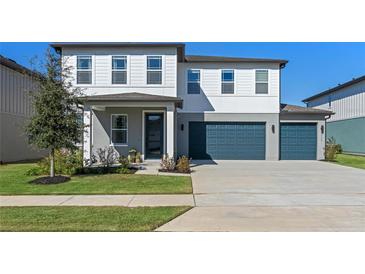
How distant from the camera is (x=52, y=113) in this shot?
10.7 metres

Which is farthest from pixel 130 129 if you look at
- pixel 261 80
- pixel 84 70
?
pixel 261 80

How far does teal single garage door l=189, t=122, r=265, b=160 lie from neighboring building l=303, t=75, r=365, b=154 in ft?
39.0

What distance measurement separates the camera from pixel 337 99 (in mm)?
32344

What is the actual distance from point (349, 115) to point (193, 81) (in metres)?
17.5

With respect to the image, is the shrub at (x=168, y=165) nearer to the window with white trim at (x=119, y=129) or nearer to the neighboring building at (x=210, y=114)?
the neighboring building at (x=210, y=114)

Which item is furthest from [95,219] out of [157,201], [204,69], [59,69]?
[204,69]

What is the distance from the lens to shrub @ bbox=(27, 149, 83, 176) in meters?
12.5

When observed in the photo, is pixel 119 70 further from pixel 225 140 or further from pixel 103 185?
pixel 103 185

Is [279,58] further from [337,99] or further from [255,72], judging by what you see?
[337,99]

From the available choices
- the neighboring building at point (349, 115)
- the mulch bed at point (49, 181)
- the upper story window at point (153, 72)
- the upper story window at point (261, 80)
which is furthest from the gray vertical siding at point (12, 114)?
the neighboring building at point (349, 115)

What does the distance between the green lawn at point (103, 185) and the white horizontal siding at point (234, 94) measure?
9.23 metres

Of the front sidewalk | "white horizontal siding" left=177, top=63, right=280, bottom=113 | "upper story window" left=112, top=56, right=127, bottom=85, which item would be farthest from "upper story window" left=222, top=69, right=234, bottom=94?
the front sidewalk

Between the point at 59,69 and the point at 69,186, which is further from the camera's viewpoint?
the point at 59,69
